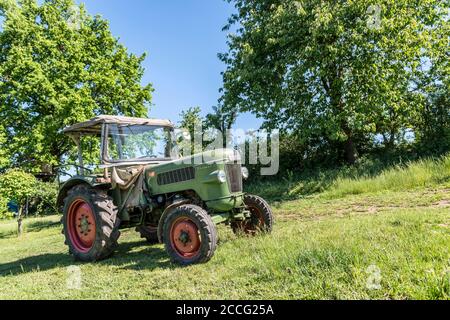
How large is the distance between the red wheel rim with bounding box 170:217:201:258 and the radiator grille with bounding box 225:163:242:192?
0.89m

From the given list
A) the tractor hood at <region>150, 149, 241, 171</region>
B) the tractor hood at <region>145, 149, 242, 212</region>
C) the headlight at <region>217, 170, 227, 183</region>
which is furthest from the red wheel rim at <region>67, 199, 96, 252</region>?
the headlight at <region>217, 170, 227, 183</region>

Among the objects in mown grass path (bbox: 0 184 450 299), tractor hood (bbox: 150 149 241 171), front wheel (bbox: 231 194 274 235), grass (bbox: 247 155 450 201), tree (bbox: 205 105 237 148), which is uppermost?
tree (bbox: 205 105 237 148)

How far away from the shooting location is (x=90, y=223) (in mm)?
6012

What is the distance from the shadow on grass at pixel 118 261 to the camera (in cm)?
519

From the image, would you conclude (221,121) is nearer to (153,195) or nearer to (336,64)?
(336,64)

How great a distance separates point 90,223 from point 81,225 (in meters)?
0.24

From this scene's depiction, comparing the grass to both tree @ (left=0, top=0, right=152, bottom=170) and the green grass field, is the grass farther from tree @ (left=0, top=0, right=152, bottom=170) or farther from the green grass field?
tree @ (left=0, top=0, right=152, bottom=170)

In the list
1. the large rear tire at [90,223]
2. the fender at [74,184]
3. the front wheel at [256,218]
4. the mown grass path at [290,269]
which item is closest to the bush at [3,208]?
the mown grass path at [290,269]

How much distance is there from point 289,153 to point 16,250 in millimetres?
11791

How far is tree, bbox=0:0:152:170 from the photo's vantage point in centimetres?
1814

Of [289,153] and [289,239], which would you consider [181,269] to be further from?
[289,153]

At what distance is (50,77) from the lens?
746 inches

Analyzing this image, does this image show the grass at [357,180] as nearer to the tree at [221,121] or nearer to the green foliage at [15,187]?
the tree at [221,121]
